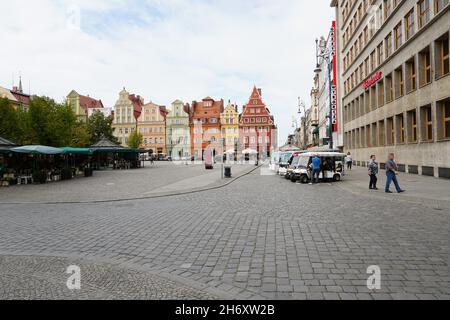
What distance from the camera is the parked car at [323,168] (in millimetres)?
22359

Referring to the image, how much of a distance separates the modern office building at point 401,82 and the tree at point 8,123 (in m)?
39.4

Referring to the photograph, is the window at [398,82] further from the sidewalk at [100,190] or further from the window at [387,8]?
the sidewalk at [100,190]

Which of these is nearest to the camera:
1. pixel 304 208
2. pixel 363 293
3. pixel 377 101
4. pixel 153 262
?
pixel 363 293

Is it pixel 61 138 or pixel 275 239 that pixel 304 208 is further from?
pixel 61 138

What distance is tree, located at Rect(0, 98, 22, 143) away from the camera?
41781 mm

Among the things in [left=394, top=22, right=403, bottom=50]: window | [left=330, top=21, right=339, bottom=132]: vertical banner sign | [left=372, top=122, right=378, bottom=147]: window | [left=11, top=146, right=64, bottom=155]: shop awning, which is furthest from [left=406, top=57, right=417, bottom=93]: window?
[left=11, top=146, right=64, bottom=155]: shop awning

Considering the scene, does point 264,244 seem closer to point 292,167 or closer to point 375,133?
point 292,167

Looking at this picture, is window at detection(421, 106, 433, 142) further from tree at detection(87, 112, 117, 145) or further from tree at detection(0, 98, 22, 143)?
tree at detection(87, 112, 117, 145)

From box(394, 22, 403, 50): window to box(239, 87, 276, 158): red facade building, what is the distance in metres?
64.4

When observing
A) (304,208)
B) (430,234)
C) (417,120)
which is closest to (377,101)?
(417,120)

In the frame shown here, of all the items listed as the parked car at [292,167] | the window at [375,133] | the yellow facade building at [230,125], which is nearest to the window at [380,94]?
the window at [375,133]

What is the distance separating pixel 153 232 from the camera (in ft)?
26.5
